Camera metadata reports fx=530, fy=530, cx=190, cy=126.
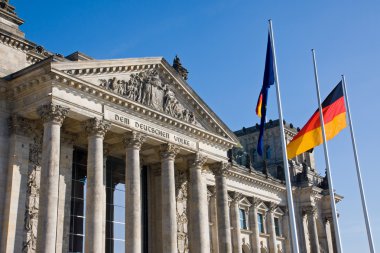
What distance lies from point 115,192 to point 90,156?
712 cm

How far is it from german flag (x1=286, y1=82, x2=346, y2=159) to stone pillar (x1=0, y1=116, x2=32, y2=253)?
14.9m

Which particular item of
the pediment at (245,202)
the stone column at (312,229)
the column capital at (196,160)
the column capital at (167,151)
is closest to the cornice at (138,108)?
the column capital at (196,160)

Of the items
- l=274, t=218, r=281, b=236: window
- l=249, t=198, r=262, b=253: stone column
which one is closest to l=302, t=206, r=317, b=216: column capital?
l=274, t=218, r=281, b=236: window

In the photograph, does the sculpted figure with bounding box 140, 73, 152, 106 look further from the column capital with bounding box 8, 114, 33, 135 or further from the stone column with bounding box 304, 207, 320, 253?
the stone column with bounding box 304, 207, 320, 253

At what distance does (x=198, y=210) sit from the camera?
125 feet

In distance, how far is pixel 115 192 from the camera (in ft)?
122

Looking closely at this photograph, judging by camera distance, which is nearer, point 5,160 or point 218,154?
point 5,160

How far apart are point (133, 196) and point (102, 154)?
3.22 m

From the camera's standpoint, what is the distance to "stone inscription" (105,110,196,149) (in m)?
33.0

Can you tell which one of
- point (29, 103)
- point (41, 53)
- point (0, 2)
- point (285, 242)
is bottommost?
point (285, 242)

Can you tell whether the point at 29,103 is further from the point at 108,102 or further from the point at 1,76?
the point at 108,102

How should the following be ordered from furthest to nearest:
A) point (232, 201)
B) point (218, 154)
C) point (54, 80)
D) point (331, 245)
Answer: point (331, 245), point (232, 201), point (218, 154), point (54, 80)

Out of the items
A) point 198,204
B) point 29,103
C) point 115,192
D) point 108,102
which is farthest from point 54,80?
point 198,204

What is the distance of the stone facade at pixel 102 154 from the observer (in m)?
29.1
